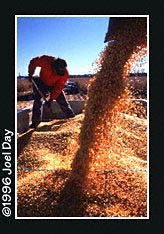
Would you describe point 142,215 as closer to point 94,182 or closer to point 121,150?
point 94,182

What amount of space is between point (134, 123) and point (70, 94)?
2.62 m

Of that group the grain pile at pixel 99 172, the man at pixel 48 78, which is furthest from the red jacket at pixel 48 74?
the grain pile at pixel 99 172

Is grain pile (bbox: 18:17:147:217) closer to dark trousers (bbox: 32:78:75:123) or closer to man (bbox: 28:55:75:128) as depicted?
man (bbox: 28:55:75:128)

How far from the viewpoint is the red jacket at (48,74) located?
4.11 meters

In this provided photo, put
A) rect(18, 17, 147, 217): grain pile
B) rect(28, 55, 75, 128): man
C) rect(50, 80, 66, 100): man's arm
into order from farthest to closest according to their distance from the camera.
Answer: rect(50, 80, 66, 100): man's arm → rect(28, 55, 75, 128): man → rect(18, 17, 147, 217): grain pile

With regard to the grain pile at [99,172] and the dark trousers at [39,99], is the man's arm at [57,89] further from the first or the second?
the grain pile at [99,172]

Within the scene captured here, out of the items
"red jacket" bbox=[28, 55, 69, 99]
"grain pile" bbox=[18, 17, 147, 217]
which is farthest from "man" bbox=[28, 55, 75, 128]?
"grain pile" bbox=[18, 17, 147, 217]

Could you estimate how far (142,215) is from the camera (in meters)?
2.78

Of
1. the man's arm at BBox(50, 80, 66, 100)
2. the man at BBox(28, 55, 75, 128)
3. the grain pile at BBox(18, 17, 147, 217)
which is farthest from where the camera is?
the man's arm at BBox(50, 80, 66, 100)

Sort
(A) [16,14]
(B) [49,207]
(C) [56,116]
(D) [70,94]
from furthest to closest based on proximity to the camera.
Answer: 1. (D) [70,94]
2. (C) [56,116]
3. (B) [49,207]
4. (A) [16,14]

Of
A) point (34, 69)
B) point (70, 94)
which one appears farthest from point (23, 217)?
point (70, 94)

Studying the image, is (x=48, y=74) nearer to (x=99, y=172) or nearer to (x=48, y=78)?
(x=48, y=78)

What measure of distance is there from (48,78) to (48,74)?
0.05 m

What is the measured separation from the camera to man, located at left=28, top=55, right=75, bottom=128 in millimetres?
4098
